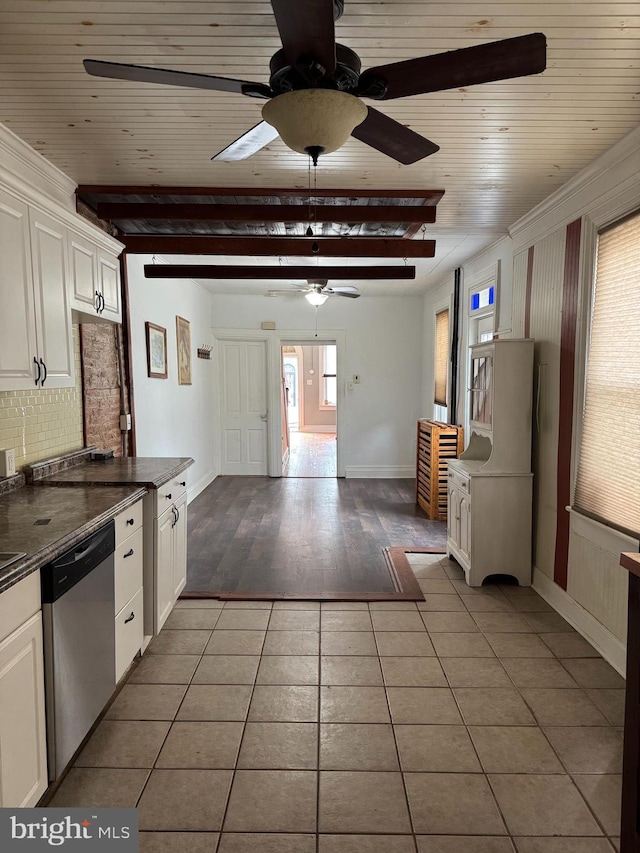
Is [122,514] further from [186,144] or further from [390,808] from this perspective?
[186,144]

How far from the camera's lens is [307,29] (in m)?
1.29

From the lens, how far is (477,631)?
309 centimetres

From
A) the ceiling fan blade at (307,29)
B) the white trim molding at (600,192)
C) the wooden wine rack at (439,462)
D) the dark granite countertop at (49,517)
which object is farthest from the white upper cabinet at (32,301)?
the wooden wine rack at (439,462)

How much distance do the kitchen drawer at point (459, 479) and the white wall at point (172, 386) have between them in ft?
8.49

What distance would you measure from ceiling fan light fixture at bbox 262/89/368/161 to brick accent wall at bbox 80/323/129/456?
2216 mm

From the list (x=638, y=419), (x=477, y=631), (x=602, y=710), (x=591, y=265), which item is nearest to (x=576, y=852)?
(x=602, y=710)

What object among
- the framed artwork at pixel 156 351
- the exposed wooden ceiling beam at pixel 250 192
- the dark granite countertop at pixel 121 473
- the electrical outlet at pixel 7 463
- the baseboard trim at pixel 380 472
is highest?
the exposed wooden ceiling beam at pixel 250 192

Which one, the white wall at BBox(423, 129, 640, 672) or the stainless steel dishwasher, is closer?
the stainless steel dishwasher

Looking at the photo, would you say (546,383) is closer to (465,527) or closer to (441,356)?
(465,527)

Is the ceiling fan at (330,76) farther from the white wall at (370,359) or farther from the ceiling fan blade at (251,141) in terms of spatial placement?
the white wall at (370,359)

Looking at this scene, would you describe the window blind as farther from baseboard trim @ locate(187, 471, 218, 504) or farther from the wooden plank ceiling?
baseboard trim @ locate(187, 471, 218, 504)

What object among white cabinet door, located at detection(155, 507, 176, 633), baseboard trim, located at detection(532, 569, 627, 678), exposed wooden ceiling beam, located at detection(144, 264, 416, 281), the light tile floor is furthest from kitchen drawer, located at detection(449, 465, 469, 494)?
white cabinet door, located at detection(155, 507, 176, 633)

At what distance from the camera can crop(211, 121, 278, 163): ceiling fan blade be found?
1842 millimetres

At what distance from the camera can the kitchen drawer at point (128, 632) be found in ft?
7.76
